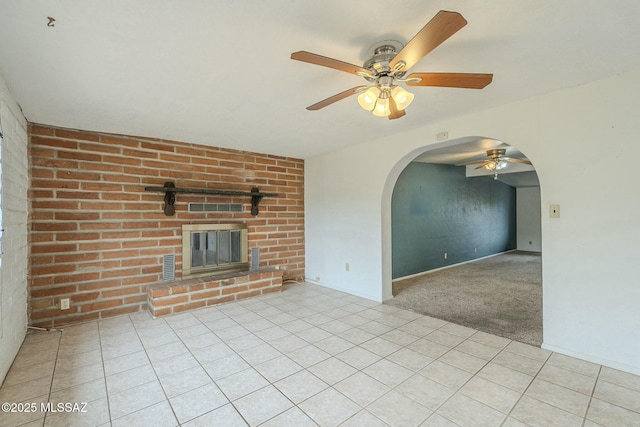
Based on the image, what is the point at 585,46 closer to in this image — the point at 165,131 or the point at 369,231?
the point at 369,231

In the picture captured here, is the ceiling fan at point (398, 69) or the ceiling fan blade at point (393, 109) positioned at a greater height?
the ceiling fan at point (398, 69)

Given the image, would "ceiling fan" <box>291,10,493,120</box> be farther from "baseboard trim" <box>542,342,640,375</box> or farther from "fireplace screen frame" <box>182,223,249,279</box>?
"fireplace screen frame" <box>182,223,249,279</box>

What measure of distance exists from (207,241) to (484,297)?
407 cm

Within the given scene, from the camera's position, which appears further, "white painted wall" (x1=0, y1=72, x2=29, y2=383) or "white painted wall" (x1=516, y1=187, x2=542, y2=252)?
"white painted wall" (x1=516, y1=187, x2=542, y2=252)

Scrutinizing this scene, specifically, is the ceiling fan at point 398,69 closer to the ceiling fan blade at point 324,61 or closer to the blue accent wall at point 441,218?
the ceiling fan blade at point 324,61

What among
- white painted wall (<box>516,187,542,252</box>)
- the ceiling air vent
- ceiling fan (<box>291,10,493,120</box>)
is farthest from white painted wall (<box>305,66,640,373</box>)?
white painted wall (<box>516,187,542,252</box>)

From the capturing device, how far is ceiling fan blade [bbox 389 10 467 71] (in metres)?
1.13

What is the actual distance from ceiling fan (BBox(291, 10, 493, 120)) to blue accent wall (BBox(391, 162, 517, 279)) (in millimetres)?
3427

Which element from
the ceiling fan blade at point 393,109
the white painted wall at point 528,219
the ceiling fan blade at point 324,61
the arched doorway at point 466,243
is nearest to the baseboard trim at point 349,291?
the arched doorway at point 466,243

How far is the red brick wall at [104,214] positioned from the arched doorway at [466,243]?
9.32 feet

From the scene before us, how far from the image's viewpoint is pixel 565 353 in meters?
2.35

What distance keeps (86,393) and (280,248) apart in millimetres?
3094

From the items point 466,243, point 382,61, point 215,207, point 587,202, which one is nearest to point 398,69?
point 382,61

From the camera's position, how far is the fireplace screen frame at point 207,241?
12.4ft
